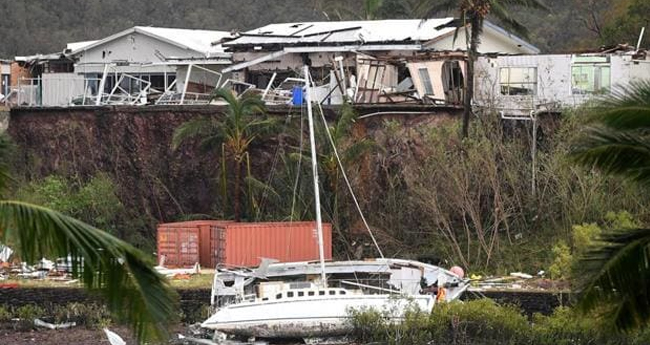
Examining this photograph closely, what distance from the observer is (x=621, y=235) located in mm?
17359

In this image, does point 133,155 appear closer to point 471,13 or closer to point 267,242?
point 267,242

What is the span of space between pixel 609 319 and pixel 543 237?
26.8 meters

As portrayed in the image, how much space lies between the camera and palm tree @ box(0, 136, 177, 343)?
38.1 feet

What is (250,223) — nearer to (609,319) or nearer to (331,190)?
(331,190)

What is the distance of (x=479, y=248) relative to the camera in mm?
43750

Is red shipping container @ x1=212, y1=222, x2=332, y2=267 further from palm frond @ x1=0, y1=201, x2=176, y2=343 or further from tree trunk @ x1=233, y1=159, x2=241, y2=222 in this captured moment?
palm frond @ x1=0, y1=201, x2=176, y2=343

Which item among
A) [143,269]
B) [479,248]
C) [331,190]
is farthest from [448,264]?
[143,269]

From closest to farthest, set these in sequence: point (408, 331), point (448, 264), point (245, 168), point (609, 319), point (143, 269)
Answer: point (143, 269) → point (609, 319) → point (408, 331) → point (448, 264) → point (245, 168)

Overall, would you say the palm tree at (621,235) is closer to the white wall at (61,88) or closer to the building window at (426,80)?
the building window at (426,80)

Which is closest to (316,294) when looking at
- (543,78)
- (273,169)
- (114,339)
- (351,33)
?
(114,339)

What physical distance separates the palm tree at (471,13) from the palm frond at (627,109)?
2762 centimetres

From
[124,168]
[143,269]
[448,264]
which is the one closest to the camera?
[143,269]

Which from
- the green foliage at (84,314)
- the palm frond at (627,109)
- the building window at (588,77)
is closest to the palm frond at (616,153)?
the palm frond at (627,109)

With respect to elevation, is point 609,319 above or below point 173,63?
below
